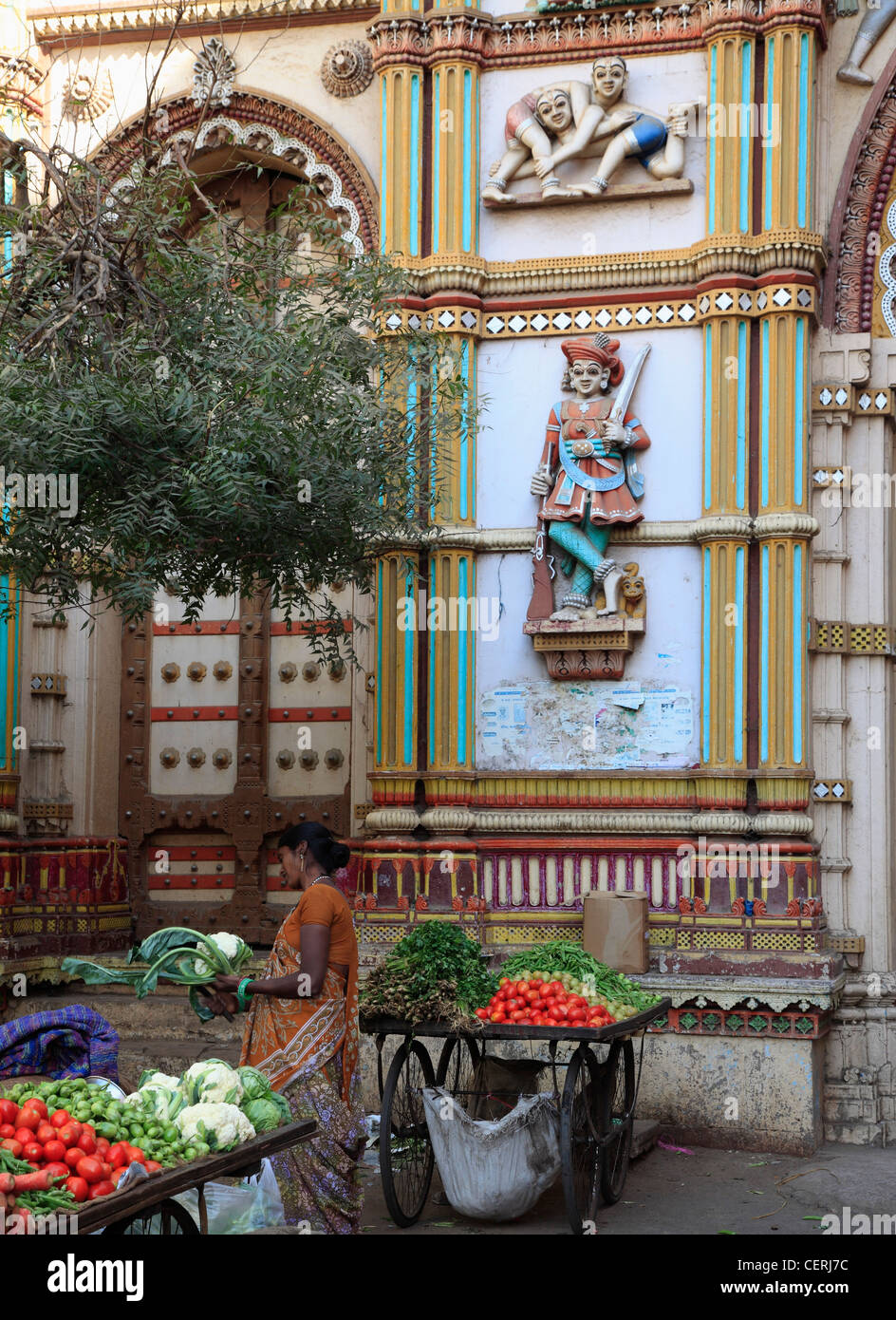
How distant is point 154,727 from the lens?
33.6 feet

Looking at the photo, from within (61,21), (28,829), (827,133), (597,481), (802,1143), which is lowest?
(802,1143)

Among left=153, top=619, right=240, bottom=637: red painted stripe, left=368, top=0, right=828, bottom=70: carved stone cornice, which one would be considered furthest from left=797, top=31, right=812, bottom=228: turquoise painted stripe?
left=153, top=619, right=240, bottom=637: red painted stripe

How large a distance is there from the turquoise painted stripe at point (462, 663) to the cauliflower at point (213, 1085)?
3.95 meters

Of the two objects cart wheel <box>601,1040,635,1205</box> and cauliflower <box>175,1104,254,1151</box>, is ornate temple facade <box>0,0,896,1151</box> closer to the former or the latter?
cart wheel <box>601,1040,635,1205</box>

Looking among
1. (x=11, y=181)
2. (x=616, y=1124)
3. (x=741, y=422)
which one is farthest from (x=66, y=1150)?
(x=11, y=181)

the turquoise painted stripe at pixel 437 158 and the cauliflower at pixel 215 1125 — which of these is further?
the turquoise painted stripe at pixel 437 158

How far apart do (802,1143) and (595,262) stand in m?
5.22

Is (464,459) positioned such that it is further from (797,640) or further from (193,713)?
(193,713)

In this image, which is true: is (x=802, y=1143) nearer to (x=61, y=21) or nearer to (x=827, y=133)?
(x=827, y=133)

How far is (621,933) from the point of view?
8289 millimetres

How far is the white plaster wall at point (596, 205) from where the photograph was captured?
8.91 meters

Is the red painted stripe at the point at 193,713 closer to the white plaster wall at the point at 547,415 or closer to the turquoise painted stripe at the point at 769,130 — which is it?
the white plaster wall at the point at 547,415

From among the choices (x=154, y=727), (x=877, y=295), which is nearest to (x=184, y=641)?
→ (x=154, y=727)

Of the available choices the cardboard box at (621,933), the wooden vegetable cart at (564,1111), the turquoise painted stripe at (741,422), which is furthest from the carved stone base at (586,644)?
the wooden vegetable cart at (564,1111)
